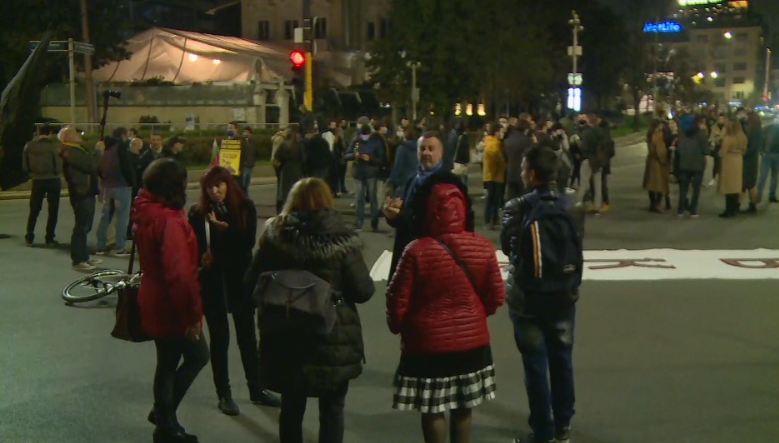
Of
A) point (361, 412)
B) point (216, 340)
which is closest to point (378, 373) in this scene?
point (361, 412)

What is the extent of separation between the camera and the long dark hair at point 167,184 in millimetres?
5211

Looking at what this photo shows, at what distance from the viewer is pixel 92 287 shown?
9.69 m

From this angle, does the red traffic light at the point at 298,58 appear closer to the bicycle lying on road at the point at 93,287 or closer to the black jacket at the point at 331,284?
the bicycle lying on road at the point at 93,287

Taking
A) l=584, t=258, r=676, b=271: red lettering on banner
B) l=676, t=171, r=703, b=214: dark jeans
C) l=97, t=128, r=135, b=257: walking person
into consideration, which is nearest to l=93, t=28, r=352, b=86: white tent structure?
l=676, t=171, r=703, b=214: dark jeans

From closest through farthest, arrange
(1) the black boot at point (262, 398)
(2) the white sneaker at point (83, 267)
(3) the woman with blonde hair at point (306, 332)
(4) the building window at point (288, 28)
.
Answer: (3) the woman with blonde hair at point (306, 332)
(1) the black boot at point (262, 398)
(2) the white sneaker at point (83, 267)
(4) the building window at point (288, 28)

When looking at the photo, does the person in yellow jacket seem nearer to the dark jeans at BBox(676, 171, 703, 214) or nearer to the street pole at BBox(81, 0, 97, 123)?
the dark jeans at BBox(676, 171, 703, 214)

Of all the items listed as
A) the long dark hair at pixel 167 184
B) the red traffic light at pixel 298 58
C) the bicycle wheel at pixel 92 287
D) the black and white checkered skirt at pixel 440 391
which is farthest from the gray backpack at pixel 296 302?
the red traffic light at pixel 298 58

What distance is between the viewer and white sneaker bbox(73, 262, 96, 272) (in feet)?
37.1

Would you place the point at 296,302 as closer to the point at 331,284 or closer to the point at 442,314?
the point at 331,284

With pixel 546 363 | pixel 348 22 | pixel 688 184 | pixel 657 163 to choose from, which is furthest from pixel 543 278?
pixel 348 22

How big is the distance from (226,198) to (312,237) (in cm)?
171

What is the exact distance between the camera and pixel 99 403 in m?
6.31

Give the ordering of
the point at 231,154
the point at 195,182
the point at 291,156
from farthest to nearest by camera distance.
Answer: the point at 195,182 → the point at 231,154 → the point at 291,156

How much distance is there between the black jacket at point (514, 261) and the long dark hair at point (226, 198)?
5.87 feet
